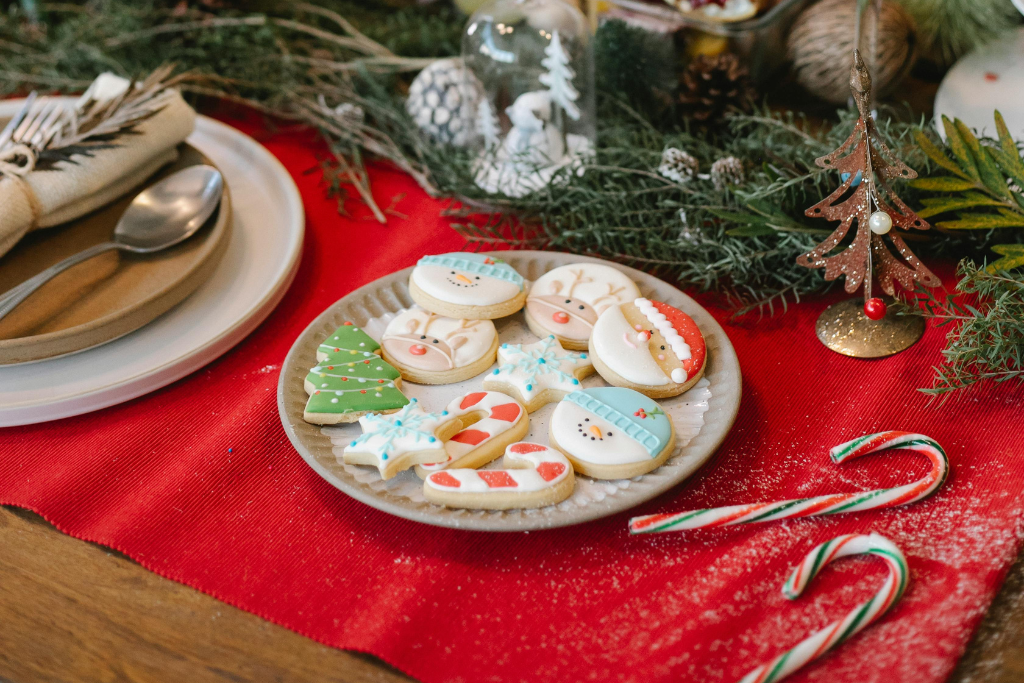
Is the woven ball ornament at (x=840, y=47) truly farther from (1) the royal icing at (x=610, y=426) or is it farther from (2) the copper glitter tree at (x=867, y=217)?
(1) the royal icing at (x=610, y=426)

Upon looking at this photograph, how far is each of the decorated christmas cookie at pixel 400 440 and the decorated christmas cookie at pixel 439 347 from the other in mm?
81

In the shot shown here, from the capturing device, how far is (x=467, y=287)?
36.3 inches

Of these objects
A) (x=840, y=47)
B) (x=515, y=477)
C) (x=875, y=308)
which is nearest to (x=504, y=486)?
(x=515, y=477)

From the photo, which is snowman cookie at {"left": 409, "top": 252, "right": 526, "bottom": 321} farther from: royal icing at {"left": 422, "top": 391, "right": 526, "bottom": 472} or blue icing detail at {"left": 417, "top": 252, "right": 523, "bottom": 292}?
royal icing at {"left": 422, "top": 391, "right": 526, "bottom": 472}

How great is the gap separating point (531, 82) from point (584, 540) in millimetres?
788

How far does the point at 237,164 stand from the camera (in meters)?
1.29

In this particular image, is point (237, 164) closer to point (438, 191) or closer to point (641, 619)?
point (438, 191)

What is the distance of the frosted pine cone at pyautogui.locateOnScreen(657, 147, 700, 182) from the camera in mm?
1053

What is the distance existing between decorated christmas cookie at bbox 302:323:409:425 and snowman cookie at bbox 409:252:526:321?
0.09m

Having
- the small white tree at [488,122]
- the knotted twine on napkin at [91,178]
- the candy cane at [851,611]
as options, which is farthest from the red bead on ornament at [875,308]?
the knotted twine on napkin at [91,178]

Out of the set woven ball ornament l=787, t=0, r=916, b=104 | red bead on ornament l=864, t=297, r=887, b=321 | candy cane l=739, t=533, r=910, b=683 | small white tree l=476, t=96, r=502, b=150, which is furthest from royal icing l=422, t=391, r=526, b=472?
woven ball ornament l=787, t=0, r=916, b=104

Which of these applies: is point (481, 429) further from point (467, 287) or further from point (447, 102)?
point (447, 102)

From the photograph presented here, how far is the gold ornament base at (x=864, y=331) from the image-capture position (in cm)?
93

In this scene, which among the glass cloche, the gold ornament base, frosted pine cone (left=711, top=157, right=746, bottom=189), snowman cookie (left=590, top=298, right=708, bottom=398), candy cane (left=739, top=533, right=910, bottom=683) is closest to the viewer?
candy cane (left=739, top=533, right=910, bottom=683)
